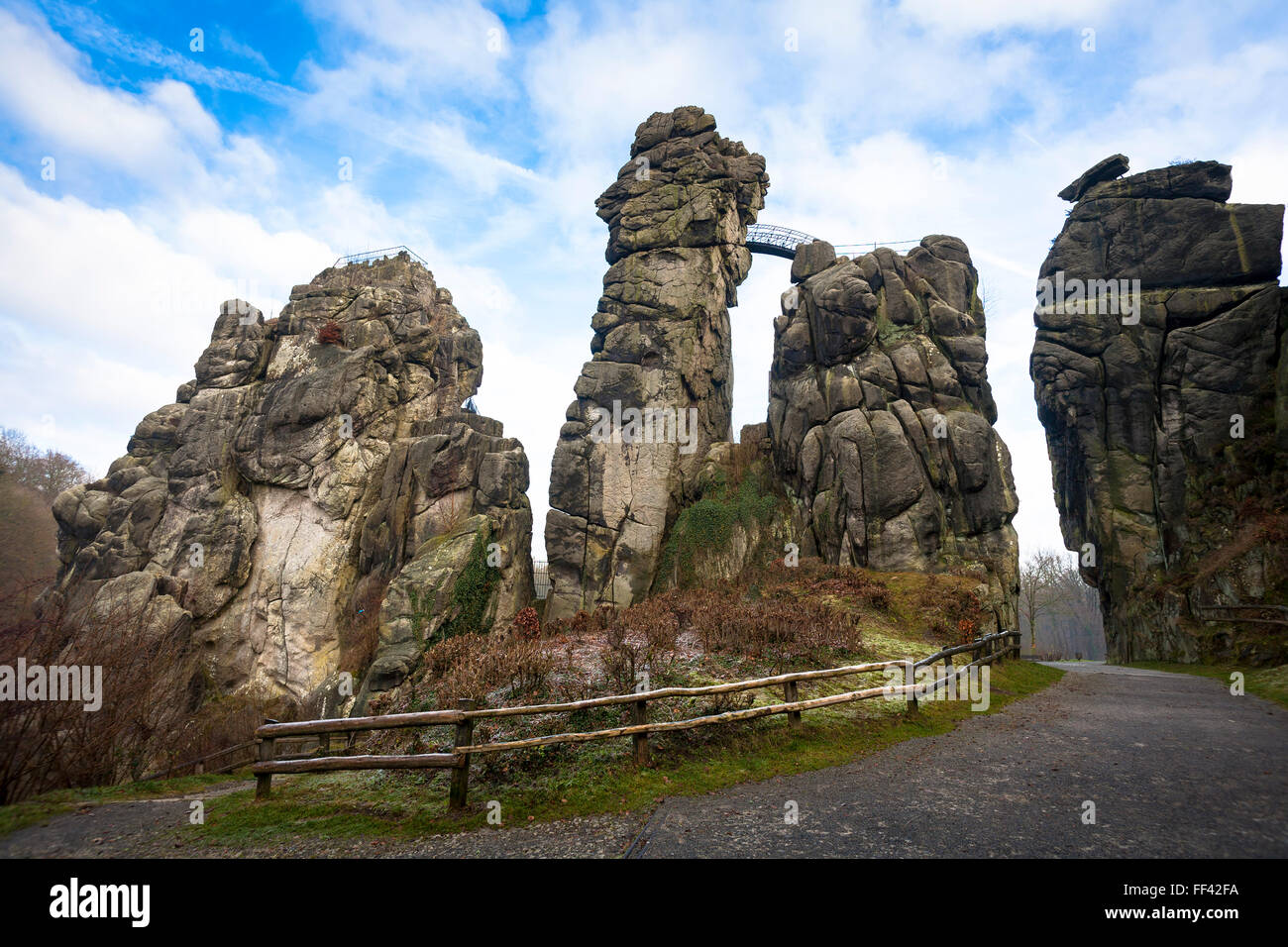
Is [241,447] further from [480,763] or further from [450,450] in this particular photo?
[480,763]

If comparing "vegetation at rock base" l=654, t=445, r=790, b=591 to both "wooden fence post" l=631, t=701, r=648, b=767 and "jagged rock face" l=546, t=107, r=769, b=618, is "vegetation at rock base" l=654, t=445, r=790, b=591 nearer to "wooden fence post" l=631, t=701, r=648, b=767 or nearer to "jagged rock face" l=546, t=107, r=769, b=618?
"jagged rock face" l=546, t=107, r=769, b=618

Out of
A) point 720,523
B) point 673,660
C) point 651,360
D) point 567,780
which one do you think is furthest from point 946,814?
point 651,360

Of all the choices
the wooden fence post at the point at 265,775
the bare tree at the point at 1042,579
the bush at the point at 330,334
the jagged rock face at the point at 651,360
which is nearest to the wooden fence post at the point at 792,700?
the wooden fence post at the point at 265,775

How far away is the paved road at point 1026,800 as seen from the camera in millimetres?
5664

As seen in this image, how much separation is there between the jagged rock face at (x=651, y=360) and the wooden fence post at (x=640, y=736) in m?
21.7

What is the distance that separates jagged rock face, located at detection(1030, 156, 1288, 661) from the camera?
991 inches

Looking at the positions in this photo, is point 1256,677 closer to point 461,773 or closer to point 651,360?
point 461,773

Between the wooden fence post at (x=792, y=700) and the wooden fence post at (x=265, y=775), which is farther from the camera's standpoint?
the wooden fence post at (x=792, y=700)

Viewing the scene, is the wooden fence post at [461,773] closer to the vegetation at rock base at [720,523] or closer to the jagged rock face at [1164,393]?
the vegetation at rock base at [720,523]

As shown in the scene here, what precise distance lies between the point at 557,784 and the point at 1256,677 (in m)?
18.9

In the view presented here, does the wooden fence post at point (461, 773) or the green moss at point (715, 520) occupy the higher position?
the green moss at point (715, 520)

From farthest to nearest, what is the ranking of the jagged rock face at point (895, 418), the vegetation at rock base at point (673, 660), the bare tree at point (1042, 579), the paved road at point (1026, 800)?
the bare tree at point (1042, 579)
the jagged rock face at point (895, 418)
the vegetation at rock base at point (673, 660)
the paved road at point (1026, 800)
